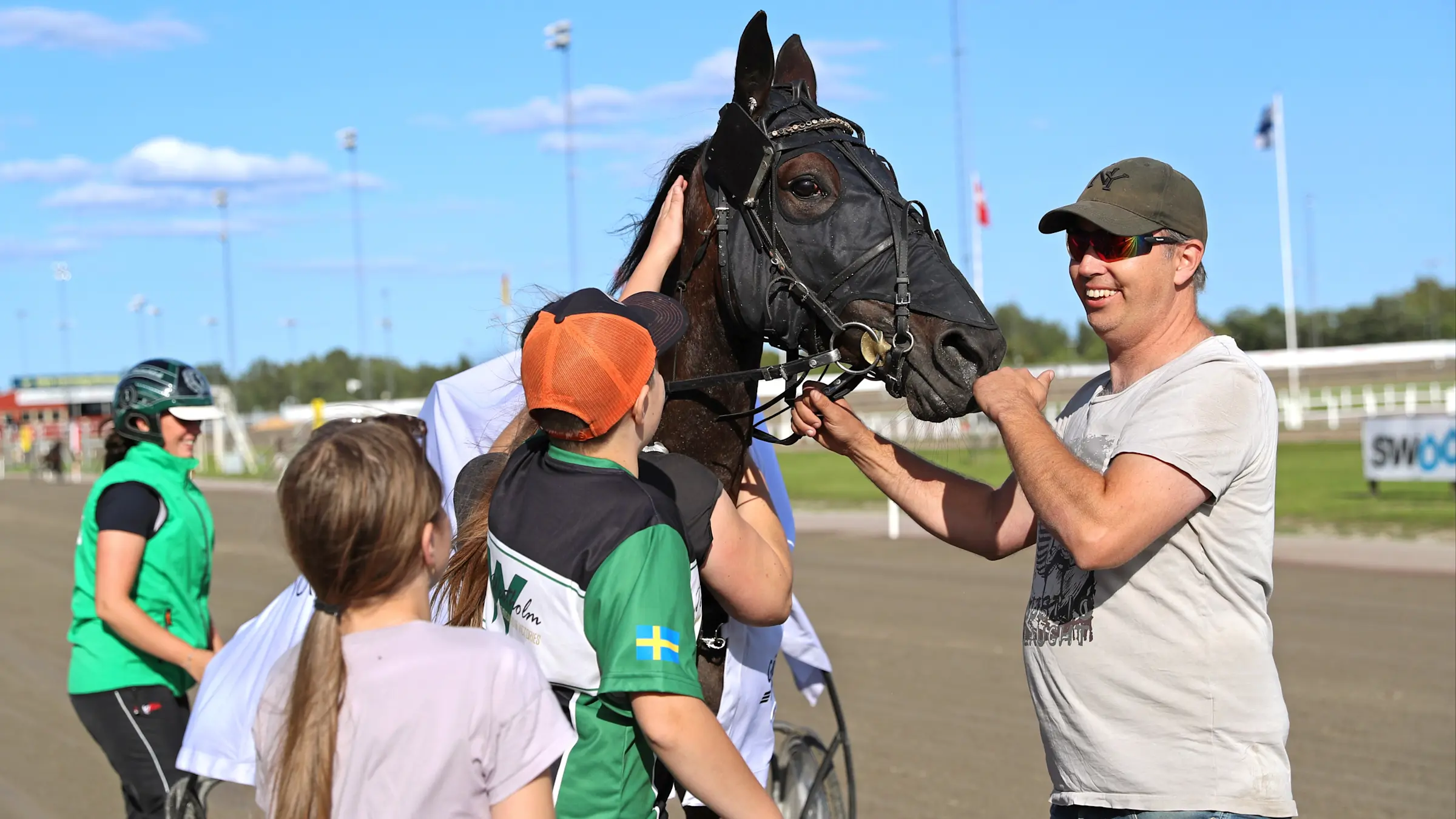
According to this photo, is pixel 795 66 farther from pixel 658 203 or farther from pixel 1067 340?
pixel 1067 340

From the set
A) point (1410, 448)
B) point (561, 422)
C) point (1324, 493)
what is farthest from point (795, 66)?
point (1324, 493)

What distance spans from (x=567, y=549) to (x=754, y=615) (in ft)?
1.72

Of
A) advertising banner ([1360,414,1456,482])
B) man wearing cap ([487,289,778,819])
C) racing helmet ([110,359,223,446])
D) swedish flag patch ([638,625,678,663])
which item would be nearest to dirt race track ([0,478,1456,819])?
man wearing cap ([487,289,778,819])

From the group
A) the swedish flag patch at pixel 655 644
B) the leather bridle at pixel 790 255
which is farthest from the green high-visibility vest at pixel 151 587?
Answer: the swedish flag patch at pixel 655 644

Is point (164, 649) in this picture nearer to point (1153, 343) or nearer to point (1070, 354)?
point (1153, 343)

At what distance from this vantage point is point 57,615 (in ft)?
40.3

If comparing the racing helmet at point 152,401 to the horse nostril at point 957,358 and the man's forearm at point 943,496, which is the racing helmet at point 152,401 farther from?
the horse nostril at point 957,358

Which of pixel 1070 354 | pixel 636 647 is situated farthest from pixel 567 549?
pixel 1070 354

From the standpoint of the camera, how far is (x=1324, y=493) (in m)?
17.4

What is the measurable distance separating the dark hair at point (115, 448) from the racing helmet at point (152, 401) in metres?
0.03

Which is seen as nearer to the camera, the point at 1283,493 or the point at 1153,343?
the point at 1153,343

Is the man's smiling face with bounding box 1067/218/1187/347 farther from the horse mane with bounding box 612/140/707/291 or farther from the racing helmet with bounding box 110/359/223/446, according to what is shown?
the racing helmet with bounding box 110/359/223/446

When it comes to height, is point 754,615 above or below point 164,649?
above

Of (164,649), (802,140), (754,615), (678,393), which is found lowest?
(164,649)
